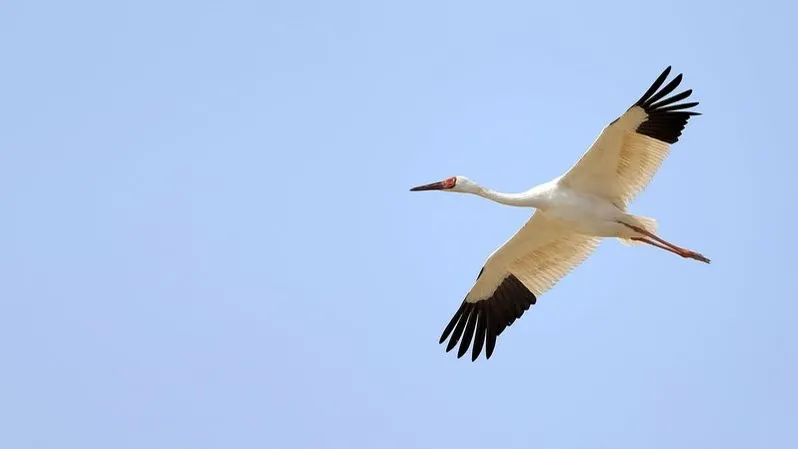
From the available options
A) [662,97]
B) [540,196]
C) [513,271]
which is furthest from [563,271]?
[662,97]

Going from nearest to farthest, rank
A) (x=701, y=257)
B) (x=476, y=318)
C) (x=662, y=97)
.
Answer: (x=662, y=97)
(x=701, y=257)
(x=476, y=318)

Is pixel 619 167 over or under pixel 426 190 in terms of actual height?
under

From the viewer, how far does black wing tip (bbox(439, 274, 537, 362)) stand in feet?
61.2

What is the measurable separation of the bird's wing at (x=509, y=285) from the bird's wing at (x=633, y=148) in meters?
1.33

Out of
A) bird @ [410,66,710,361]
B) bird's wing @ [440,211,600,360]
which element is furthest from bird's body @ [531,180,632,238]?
bird's wing @ [440,211,600,360]

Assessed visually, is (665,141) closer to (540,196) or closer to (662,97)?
(662,97)

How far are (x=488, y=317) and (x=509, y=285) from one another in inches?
22.2

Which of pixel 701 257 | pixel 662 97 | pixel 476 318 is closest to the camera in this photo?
pixel 662 97

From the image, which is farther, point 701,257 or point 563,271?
point 563,271

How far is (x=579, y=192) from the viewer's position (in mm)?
17469

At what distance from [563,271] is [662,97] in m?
3.37

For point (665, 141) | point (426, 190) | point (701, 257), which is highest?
point (426, 190)

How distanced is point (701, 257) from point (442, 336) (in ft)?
12.5

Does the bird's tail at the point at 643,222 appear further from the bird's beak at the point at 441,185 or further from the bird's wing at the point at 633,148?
the bird's beak at the point at 441,185
